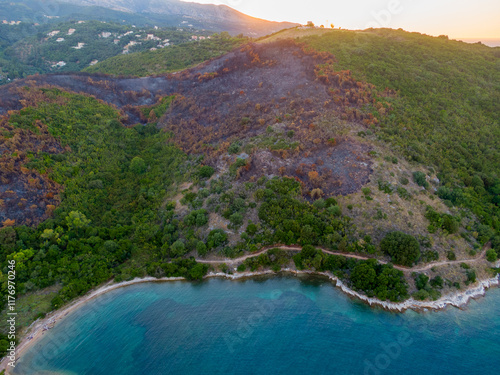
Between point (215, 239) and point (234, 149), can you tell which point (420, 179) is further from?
point (215, 239)

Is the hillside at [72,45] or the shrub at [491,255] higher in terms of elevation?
the hillside at [72,45]

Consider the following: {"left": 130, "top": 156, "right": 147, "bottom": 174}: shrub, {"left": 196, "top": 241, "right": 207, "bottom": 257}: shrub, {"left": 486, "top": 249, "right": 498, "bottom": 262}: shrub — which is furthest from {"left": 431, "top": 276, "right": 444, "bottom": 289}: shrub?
{"left": 130, "top": 156, "right": 147, "bottom": 174}: shrub

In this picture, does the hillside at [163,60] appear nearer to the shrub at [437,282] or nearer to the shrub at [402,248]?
the shrub at [402,248]

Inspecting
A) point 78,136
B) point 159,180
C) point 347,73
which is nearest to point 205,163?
point 159,180

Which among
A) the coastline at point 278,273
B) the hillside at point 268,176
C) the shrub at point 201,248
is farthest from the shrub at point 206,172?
the coastline at point 278,273

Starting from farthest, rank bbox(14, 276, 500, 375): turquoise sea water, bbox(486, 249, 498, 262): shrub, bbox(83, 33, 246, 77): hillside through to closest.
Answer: bbox(83, 33, 246, 77): hillside → bbox(486, 249, 498, 262): shrub → bbox(14, 276, 500, 375): turquoise sea water

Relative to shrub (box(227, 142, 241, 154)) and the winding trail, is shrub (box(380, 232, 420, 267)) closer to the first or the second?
the winding trail

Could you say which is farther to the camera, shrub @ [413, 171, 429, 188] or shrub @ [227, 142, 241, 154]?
shrub @ [227, 142, 241, 154]
